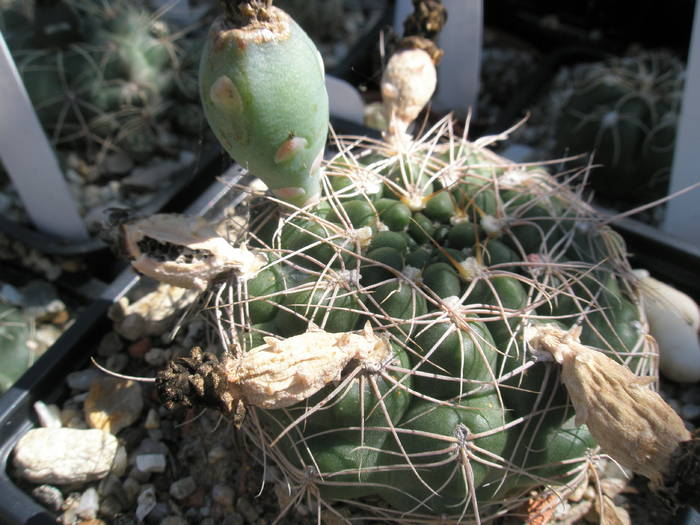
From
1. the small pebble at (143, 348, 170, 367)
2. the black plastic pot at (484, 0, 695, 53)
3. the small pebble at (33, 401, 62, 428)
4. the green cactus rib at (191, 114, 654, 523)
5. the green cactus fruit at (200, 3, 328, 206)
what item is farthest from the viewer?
the black plastic pot at (484, 0, 695, 53)

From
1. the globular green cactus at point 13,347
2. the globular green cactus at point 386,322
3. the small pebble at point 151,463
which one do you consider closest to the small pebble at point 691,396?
the globular green cactus at point 386,322

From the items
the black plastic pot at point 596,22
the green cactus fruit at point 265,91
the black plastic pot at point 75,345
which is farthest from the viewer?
the black plastic pot at point 596,22

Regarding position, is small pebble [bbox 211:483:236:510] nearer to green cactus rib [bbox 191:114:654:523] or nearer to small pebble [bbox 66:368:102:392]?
green cactus rib [bbox 191:114:654:523]

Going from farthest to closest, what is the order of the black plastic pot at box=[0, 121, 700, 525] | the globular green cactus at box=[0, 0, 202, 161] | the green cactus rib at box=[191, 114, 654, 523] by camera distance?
the globular green cactus at box=[0, 0, 202, 161]
the black plastic pot at box=[0, 121, 700, 525]
the green cactus rib at box=[191, 114, 654, 523]

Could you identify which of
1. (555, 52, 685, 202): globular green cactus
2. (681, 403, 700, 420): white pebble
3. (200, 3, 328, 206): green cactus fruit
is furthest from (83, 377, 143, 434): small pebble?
(555, 52, 685, 202): globular green cactus

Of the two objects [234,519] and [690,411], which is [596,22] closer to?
[690,411]

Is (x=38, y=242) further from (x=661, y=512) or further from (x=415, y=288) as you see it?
(x=661, y=512)

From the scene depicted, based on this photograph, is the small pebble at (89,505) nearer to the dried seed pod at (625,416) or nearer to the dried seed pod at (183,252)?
the dried seed pod at (183,252)

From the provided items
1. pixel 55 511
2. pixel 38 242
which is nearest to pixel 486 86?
pixel 38 242
